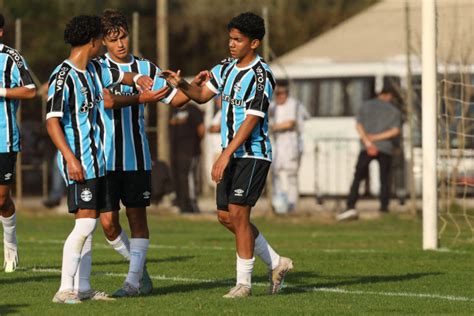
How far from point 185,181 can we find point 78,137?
13692mm

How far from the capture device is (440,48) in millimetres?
20391

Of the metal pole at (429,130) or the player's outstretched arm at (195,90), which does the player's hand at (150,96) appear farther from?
the metal pole at (429,130)

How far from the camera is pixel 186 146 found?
23719 millimetres

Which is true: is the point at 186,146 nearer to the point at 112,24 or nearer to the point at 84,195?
the point at 112,24

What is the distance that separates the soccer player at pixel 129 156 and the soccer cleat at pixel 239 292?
0.71 meters

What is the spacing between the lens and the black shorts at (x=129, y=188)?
34.6 ft

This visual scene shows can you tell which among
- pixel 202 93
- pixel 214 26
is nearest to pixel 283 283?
pixel 202 93

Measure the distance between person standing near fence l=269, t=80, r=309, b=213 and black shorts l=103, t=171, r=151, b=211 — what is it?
11.4 meters

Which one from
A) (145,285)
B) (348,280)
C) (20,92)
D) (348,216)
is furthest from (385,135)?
(145,285)

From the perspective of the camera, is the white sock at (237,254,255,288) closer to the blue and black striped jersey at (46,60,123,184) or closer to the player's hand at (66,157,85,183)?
the blue and black striped jersey at (46,60,123,184)

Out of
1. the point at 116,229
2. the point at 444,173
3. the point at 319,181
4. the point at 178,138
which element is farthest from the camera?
the point at 319,181

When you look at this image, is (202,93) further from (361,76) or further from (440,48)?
(361,76)

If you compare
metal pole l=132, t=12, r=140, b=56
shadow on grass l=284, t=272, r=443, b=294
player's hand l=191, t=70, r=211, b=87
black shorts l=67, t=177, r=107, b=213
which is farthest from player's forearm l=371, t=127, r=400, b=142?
black shorts l=67, t=177, r=107, b=213

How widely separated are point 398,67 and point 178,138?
5.15 m
